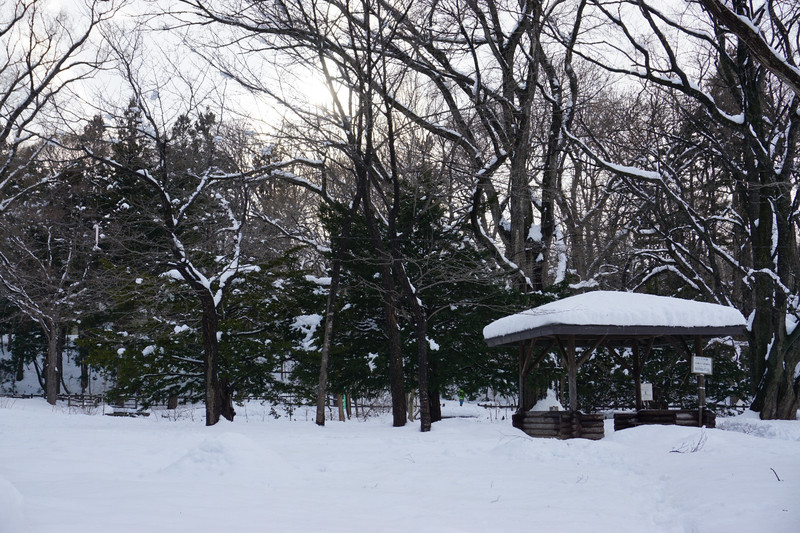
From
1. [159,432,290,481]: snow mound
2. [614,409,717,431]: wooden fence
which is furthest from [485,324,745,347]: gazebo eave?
[159,432,290,481]: snow mound

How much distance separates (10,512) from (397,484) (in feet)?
14.7

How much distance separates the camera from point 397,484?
290 inches

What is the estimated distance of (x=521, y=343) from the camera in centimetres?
1498

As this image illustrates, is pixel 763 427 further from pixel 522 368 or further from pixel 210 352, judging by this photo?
pixel 210 352

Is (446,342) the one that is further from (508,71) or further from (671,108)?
(671,108)

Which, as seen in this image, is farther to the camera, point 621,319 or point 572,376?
point 572,376

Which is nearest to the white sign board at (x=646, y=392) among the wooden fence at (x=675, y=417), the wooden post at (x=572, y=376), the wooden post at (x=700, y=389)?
the wooden fence at (x=675, y=417)

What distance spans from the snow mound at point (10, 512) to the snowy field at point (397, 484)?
0.01 meters

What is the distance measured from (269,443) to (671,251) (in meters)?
13.9

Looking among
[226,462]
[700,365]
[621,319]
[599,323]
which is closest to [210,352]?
[599,323]

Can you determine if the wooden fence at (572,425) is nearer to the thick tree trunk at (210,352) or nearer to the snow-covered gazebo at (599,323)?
the snow-covered gazebo at (599,323)

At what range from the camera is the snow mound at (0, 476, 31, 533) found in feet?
11.2

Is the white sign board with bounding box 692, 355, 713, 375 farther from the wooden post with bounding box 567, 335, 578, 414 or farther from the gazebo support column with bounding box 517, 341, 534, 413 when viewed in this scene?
the gazebo support column with bounding box 517, 341, 534, 413

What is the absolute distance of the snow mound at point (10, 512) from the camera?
341cm
